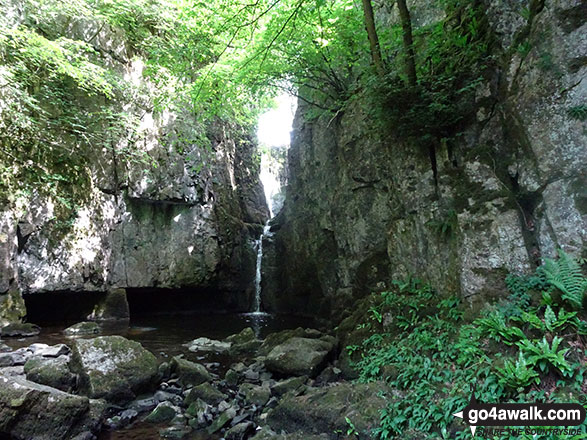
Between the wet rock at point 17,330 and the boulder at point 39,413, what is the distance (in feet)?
22.3

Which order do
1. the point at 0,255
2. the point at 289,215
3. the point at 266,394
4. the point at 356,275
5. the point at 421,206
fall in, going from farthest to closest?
the point at 289,215, the point at 356,275, the point at 0,255, the point at 421,206, the point at 266,394

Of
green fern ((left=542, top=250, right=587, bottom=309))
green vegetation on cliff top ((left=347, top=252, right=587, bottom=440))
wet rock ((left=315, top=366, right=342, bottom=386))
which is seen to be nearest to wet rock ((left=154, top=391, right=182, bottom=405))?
wet rock ((left=315, top=366, right=342, bottom=386))

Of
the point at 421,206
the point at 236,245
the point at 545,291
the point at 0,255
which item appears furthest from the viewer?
the point at 236,245

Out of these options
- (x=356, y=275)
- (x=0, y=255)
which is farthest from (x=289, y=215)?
(x=0, y=255)

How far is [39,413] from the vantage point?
4070 millimetres

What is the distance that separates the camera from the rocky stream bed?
4156 millimetres

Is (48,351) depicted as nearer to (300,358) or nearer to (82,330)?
(82,330)

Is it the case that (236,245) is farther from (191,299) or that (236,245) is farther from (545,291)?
(545,291)

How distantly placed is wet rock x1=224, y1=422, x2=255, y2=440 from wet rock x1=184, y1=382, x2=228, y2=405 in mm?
975

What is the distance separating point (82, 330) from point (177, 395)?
7036 millimetres

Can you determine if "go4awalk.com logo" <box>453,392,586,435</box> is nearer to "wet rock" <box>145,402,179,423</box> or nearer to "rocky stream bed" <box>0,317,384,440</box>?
"rocky stream bed" <box>0,317,384,440</box>

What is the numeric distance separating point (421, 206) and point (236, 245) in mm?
12819

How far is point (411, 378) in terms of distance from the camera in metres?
4.61

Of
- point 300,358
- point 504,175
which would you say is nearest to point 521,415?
point 504,175
